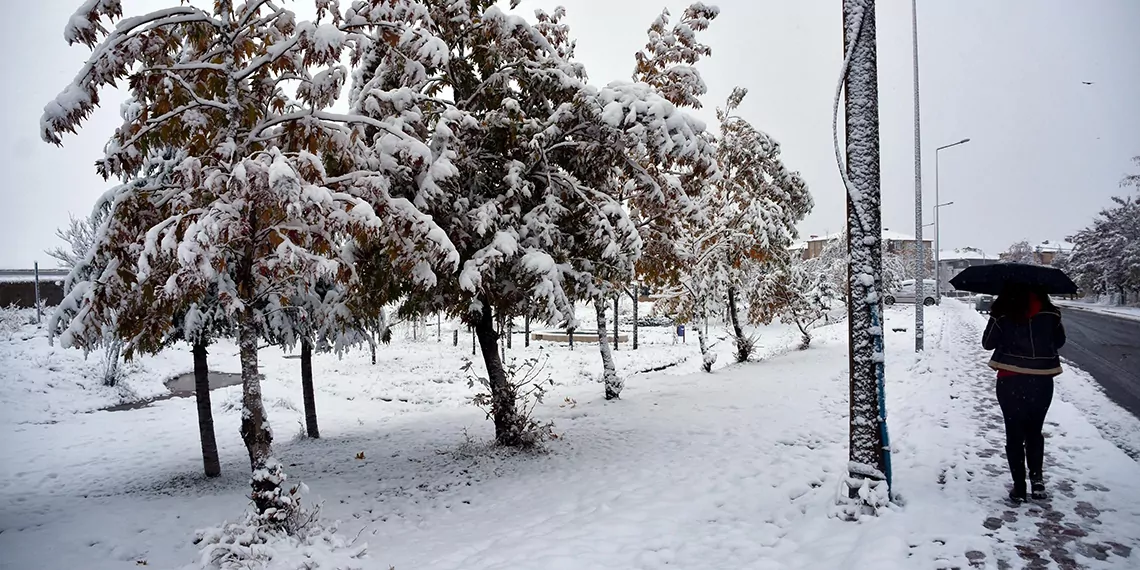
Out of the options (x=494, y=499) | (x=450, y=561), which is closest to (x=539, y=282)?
(x=494, y=499)


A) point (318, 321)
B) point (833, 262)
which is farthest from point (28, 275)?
point (833, 262)

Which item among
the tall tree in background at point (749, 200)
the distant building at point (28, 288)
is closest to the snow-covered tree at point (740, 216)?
the tall tree in background at point (749, 200)

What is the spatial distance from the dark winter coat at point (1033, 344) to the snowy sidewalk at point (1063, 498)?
103 cm

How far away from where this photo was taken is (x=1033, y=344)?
14.4 feet

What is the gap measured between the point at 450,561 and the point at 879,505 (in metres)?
3.40

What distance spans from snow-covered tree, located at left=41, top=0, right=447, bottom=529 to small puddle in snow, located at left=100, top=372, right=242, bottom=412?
1391 cm

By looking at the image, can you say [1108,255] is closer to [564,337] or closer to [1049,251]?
[1049,251]

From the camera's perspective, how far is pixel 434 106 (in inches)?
293

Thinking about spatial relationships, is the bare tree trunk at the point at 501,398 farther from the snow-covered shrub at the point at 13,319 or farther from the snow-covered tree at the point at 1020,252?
the snow-covered shrub at the point at 13,319

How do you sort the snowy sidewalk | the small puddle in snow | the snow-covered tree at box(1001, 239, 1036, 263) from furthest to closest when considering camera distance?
the small puddle in snow < the snow-covered tree at box(1001, 239, 1036, 263) < the snowy sidewalk

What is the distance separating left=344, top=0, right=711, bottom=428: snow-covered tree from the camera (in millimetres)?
6273

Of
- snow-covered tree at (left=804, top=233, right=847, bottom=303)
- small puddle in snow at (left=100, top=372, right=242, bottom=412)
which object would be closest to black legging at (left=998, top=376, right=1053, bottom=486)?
small puddle in snow at (left=100, top=372, right=242, bottom=412)

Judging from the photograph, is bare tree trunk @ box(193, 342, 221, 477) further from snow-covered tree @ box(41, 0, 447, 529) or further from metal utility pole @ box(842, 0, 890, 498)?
metal utility pole @ box(842, 0, 890, 498)

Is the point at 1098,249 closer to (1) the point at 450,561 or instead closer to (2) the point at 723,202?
(2) the point at 723,202
